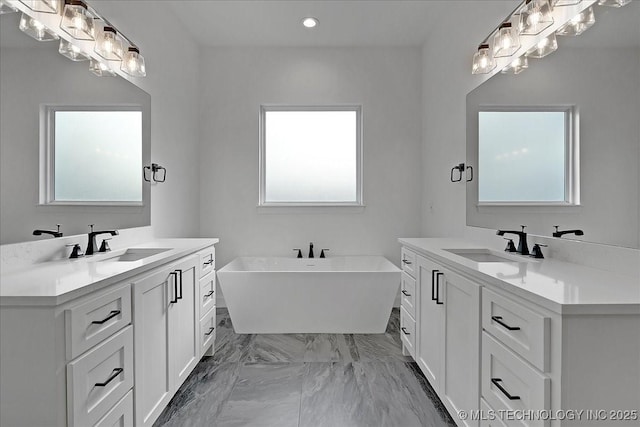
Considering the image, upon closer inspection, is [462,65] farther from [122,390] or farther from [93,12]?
[122,390]

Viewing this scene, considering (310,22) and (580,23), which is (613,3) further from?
(310,22)

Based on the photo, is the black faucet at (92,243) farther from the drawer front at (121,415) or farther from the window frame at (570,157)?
the window frame at (570,157)

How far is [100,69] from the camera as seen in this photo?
6.70ft

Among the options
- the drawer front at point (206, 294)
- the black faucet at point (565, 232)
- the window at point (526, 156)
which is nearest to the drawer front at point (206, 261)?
the drawer front at point (206, 294)

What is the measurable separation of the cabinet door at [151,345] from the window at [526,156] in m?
1.99

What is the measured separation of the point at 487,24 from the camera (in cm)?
245

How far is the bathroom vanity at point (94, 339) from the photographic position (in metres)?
1.04

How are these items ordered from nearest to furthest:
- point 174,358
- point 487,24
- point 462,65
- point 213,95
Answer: point 174,358 → point 487,24 → point 462,65 → point 213,95

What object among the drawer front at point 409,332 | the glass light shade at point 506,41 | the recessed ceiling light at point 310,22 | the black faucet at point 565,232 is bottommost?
the drawer front at point 409,332

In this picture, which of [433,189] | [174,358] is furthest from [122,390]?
[433,189]

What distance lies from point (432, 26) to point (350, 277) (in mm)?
2554

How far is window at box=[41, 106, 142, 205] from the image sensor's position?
5.54 ft

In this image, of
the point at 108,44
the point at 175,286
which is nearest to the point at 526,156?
the point at 175,286

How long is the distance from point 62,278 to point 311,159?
9.65 ft
